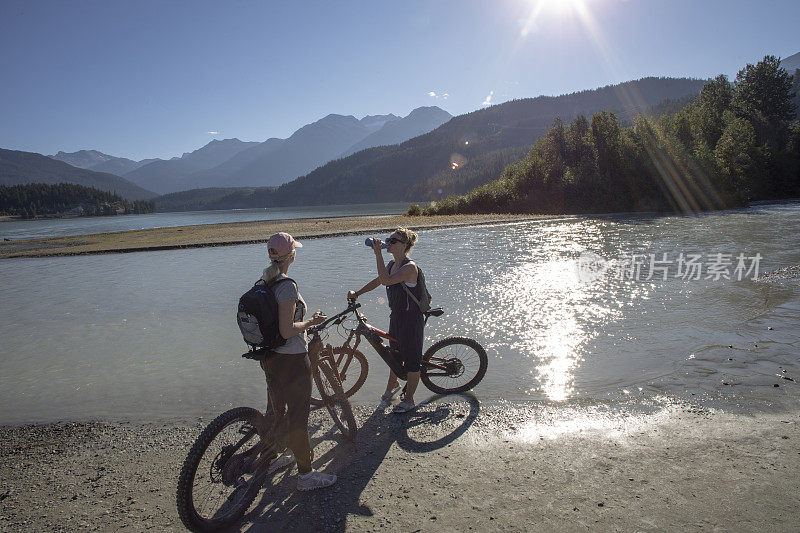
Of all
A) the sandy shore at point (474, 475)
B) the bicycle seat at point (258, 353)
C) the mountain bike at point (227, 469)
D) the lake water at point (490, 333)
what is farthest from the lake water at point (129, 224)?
the bicycle seat at point (258, 353)

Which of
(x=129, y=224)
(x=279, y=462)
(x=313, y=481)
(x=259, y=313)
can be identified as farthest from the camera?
(x=129, y=224)

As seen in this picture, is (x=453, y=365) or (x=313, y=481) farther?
(x=453, y=365)

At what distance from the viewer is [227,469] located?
378 cm

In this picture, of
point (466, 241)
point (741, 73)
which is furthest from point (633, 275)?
point (741, 73)

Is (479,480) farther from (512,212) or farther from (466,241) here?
(512,212)

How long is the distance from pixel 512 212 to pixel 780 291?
48374mm

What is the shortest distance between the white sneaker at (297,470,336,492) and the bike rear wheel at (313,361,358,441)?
0.74 meters

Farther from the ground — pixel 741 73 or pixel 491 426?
pixel 741 73

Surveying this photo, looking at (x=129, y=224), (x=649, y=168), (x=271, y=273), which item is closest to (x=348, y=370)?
(x=271, y=273)

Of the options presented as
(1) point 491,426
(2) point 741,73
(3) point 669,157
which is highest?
(2) point 741,73

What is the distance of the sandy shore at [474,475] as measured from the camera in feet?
11.5

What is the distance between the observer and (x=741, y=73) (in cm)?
8069

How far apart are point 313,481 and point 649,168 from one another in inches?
2317

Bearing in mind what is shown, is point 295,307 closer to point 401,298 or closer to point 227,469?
point 227,469
